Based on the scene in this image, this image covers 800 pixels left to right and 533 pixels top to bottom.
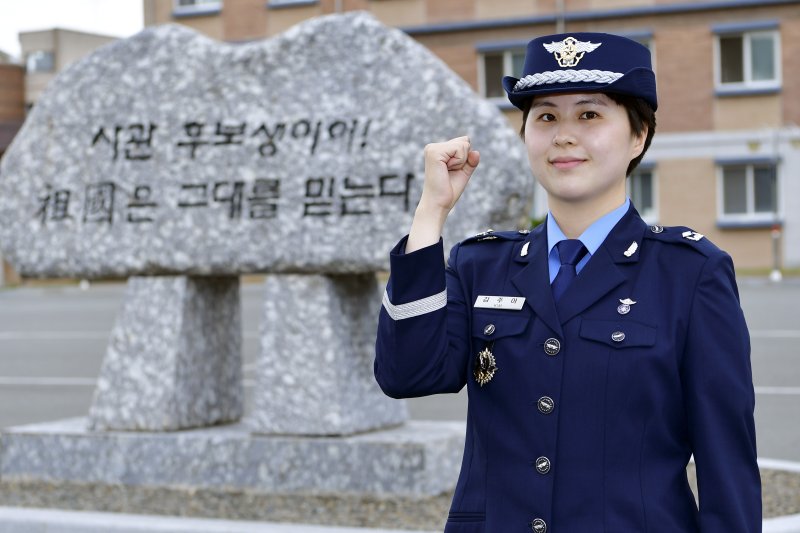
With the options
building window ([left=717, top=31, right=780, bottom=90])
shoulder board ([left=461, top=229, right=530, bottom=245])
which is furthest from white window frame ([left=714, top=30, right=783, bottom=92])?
shoulder board ([left=461, top=229, right=530, bottom=245])

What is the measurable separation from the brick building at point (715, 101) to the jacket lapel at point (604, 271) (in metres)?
23.2

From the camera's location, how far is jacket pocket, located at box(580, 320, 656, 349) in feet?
7.81

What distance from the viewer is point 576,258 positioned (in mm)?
2520

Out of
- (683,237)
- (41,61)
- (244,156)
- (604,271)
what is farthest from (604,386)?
(41,61)

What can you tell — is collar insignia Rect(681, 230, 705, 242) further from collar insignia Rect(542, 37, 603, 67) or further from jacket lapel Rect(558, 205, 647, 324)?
collar insignia Rect(542, 37, 603, 67)

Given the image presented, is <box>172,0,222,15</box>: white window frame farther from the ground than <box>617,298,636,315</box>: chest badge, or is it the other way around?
<box>172,0,222,15</box>: white window frame

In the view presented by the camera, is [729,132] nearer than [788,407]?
No

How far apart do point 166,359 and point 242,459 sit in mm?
653

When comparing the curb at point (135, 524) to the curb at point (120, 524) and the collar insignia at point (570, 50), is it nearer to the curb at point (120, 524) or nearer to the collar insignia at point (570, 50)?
the curb at point (120, 524)

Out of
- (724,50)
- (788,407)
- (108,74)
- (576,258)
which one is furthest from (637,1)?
(576,258)

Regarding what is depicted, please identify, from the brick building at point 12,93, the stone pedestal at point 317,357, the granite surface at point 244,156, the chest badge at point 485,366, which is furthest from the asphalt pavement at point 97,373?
the brick building at point 12,93

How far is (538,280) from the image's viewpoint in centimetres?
251

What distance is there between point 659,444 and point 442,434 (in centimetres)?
400

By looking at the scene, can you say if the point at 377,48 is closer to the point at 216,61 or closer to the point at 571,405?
the point at 216,61
